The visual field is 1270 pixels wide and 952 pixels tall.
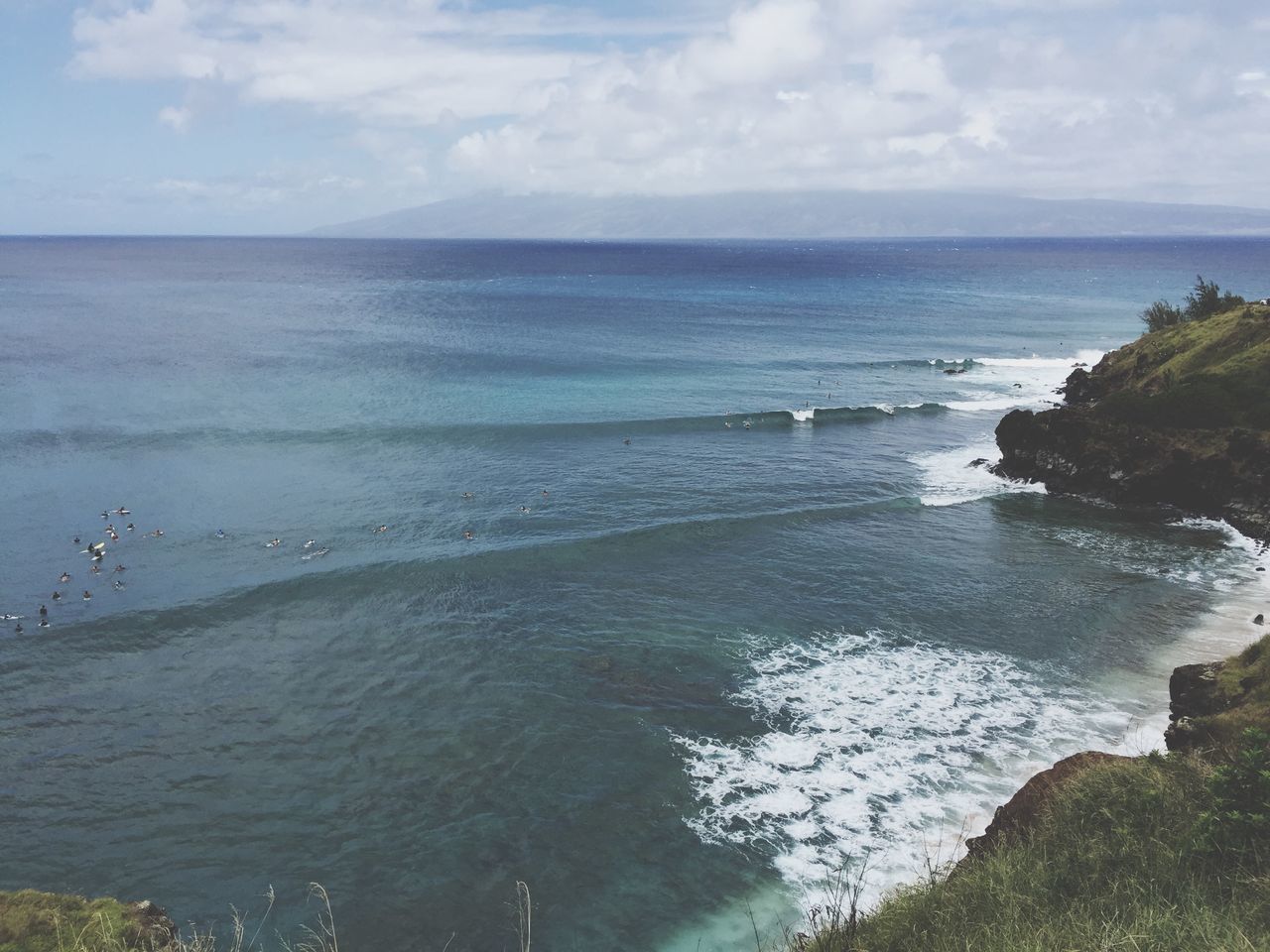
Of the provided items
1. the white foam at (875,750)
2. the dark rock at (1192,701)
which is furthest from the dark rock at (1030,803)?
the dark rock at (1192,701)

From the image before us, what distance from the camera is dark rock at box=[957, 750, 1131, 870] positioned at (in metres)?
16.2

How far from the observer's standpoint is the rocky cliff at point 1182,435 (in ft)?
136

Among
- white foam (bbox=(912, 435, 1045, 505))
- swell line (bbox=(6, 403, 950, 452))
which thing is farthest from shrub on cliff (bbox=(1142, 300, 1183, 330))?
swell line (bbox=(6, 403, 950, 452))

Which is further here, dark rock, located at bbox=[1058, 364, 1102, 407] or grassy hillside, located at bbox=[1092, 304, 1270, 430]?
dark rock, located at bbox=[1058, 364, 1102, 407]

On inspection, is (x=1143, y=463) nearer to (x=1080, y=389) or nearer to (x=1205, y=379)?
(x=1205, y=379)

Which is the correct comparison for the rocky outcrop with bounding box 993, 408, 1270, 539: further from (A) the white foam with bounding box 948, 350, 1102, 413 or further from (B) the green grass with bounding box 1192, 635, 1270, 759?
(B) the green grass with bounding box 1192, 635, 1270, 759

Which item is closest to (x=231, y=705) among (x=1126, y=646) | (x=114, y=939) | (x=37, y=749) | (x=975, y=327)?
(x=37, y=749)

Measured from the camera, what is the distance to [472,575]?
37438mm

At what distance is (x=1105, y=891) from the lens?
12523mm

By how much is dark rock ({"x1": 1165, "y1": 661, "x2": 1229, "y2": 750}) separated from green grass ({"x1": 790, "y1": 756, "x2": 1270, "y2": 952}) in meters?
6.06

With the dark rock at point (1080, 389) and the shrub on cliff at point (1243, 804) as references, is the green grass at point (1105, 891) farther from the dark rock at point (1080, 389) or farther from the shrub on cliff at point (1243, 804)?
the dark rock at point (1080, 389)

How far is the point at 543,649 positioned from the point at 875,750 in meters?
12.8

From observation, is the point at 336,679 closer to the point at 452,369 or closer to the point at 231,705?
the point at 231,705

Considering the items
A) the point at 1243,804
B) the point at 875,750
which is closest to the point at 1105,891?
the point at 1243,804
